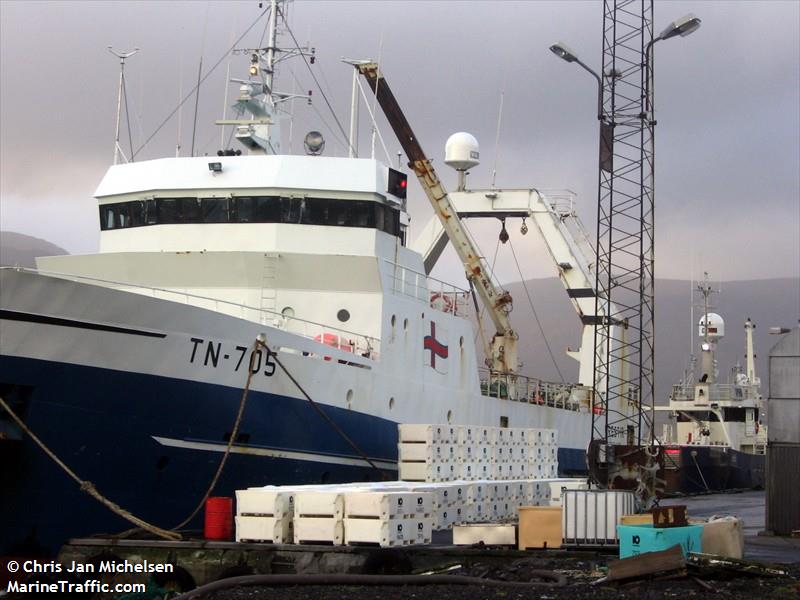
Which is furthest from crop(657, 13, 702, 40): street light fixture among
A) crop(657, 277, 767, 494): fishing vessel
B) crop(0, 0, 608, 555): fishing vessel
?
crop(657, 277, 767, 494): fishing vessel

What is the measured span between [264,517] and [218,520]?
3.45ft

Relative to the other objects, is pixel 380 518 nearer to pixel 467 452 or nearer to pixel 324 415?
pixel 324 415

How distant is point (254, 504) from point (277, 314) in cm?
599

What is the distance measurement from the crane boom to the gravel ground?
1891cm

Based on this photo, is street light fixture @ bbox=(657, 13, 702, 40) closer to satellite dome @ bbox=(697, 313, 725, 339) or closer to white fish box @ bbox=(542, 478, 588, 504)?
white fish box @ bbox=(542, 478, 588, 504)

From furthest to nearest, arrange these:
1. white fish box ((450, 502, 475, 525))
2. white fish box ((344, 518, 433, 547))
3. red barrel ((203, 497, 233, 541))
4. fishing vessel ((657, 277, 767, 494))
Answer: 1. fishing vessel ((657, 277, 767, 494))
2. white fish box ((450, 502, 475, 525))
3. red barrel ((203, 497, 233, 541))
4. white fish box ((344, 518, 433, 547))

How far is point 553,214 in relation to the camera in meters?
36.4

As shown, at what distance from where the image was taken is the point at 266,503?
54.1 ft

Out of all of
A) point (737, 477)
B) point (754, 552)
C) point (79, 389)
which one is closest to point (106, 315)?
point (79, 389)

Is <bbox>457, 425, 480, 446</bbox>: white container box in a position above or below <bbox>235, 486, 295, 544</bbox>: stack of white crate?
above

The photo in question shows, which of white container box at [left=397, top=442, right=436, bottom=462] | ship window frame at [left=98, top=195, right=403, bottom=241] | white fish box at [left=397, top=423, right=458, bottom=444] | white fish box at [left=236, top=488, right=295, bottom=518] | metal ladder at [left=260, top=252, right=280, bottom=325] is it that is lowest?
white fish box at [left=236, top=488, right=295, bottom=518]

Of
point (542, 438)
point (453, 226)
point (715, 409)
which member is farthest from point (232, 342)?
Answer: point (715, 409)

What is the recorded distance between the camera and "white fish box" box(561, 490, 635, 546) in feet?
58.2

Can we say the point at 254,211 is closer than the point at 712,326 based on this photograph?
Yes
